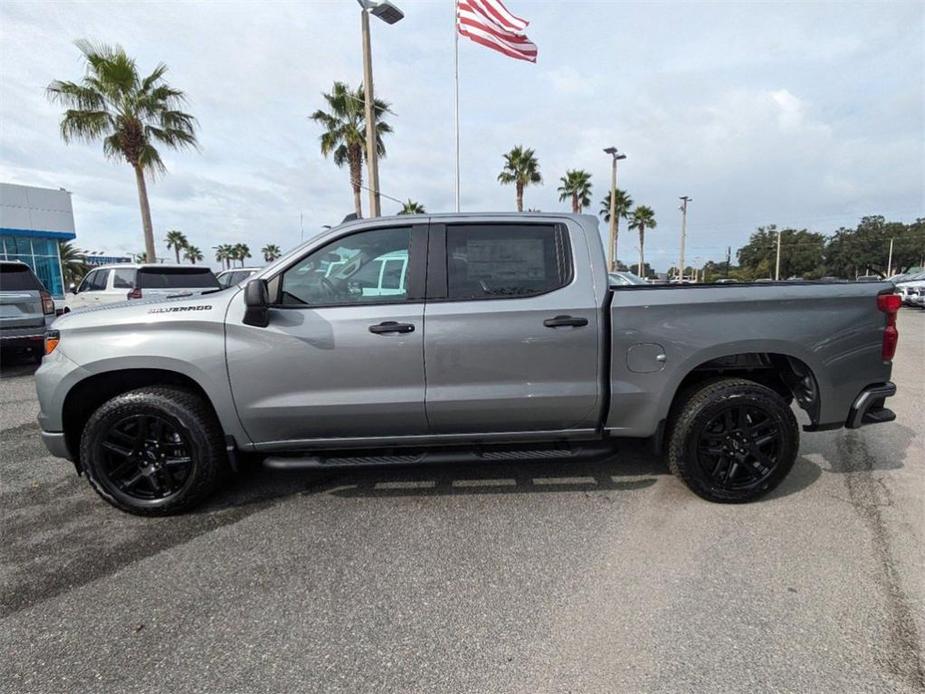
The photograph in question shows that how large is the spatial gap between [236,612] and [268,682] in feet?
1.65

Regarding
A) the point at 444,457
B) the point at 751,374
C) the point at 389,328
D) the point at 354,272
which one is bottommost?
the point at 444,457

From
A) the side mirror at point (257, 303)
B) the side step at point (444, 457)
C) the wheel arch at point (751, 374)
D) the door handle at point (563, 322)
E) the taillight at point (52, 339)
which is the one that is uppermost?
the side mirror at point (257, 303)

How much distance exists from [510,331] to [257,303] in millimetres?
1502

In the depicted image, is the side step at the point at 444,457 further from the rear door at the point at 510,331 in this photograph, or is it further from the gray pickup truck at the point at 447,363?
the rear door at the point at 510,331

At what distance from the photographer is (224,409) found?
10.2 ft

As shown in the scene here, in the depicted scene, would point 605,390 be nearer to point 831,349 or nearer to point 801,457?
point 831,349

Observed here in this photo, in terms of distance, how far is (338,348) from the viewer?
3037mm

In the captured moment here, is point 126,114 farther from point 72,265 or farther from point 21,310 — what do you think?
point 72,265

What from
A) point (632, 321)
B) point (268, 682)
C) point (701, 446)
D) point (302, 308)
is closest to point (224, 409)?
point (302, 308)

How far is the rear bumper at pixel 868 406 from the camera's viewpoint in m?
3.26

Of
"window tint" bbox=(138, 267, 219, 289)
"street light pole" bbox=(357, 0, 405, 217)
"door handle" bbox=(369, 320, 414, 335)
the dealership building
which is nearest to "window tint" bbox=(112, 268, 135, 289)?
"window tint" bbox=(138, 267, 219, 289)

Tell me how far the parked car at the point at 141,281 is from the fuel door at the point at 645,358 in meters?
9.10

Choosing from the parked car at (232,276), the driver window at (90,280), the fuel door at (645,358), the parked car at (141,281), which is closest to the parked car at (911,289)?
the fuel door at (645,358)

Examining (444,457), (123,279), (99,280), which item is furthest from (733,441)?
(99,280)
